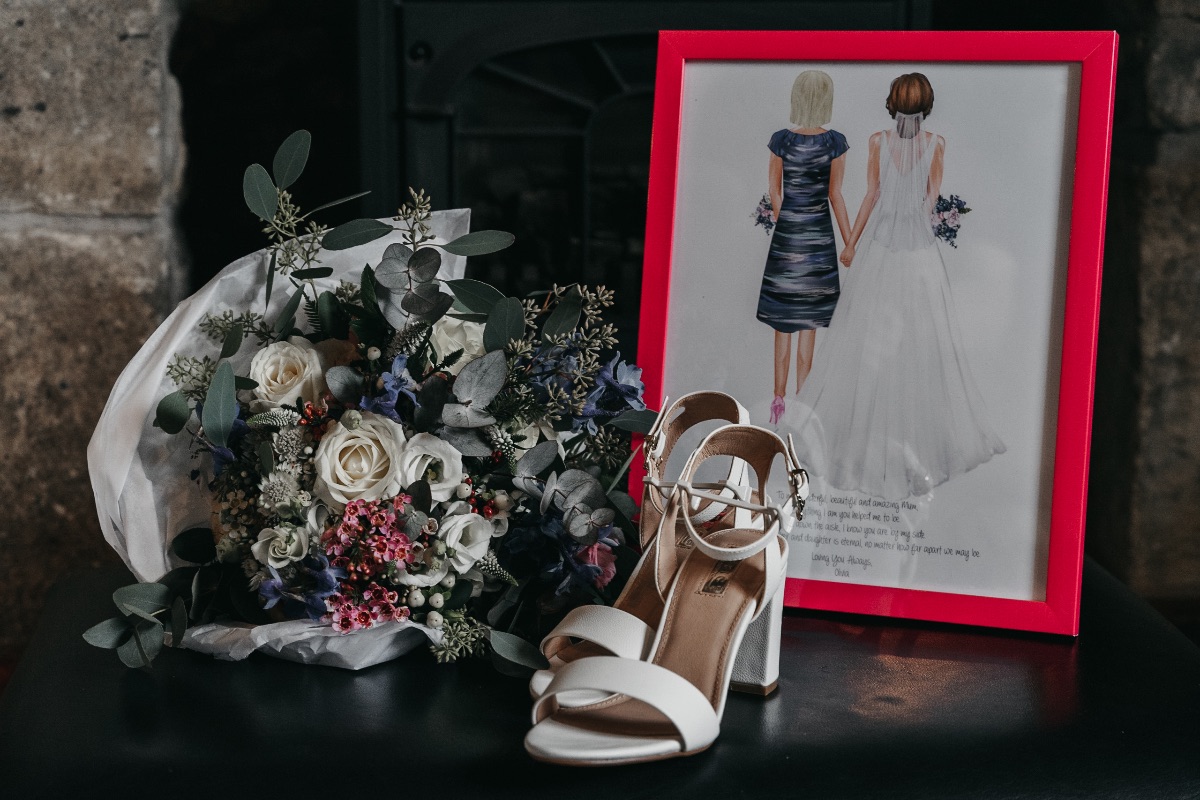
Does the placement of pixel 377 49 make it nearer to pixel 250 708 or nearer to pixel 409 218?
pixel 409 218

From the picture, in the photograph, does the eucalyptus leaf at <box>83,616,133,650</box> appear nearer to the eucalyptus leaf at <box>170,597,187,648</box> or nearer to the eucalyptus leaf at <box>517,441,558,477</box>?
the eucalyptus leaf at <box>170,597,187,648</box>

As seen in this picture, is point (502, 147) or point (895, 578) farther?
point (502, 147)

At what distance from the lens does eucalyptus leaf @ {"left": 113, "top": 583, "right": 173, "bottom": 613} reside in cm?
67

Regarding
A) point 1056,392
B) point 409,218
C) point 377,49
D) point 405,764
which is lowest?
point 405,764

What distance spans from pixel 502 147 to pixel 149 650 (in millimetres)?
905

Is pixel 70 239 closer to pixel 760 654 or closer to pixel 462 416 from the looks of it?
pixel 462 416

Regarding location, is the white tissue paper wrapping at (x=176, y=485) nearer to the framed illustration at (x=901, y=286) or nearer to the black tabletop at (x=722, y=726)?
the black tabletop at (x=722, y=726)

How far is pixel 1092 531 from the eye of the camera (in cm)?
139

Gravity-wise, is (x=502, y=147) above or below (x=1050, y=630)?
above

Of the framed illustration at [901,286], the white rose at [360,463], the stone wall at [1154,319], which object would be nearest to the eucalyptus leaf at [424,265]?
the white rose at [360,463]

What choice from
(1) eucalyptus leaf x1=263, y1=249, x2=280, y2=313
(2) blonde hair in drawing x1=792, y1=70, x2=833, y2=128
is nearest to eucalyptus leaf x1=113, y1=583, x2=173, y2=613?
(1) eucalyptus leaf x1=263, y1=249, x2=280, y2=313

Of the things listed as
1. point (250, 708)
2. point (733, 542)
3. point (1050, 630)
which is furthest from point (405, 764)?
point (1050, 630)

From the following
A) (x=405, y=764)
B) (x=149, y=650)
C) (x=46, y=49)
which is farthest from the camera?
(x=46, y=49)

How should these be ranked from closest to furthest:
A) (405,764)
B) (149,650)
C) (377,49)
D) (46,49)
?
(405,764), (149,650), (46,49), (377,49)
